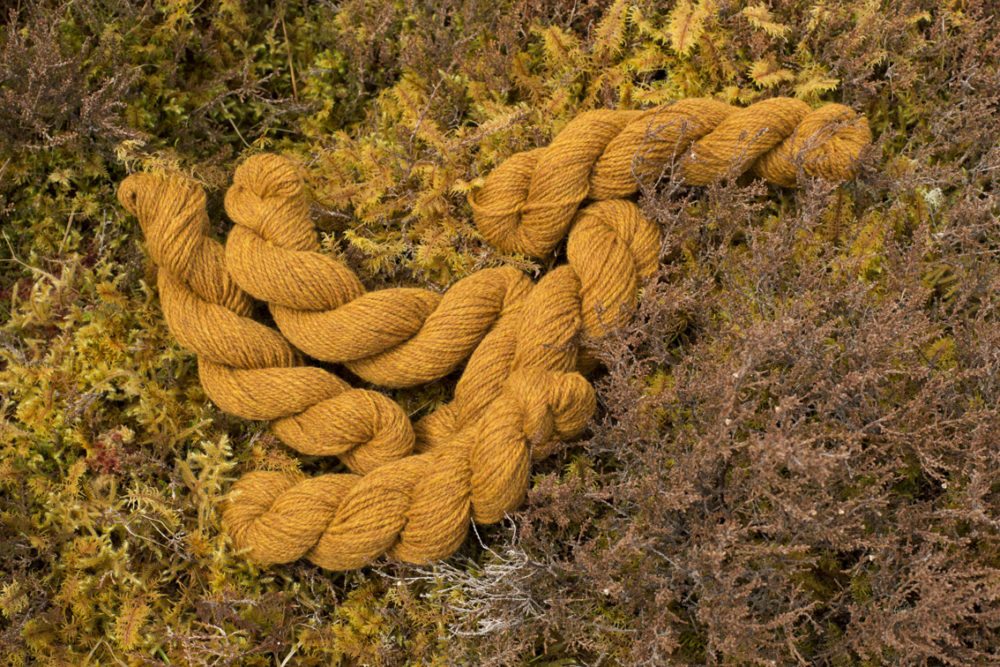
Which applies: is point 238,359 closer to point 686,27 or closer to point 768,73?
point 686,27

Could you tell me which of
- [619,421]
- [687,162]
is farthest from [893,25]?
[619,421]

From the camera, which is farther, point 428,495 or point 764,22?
point 764,22

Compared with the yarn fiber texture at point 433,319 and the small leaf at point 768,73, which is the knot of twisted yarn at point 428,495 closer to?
the yarn fiber texture at point 433,319

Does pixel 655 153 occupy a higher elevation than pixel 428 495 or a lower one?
higher

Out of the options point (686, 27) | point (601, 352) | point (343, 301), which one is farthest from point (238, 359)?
point (686, 27)

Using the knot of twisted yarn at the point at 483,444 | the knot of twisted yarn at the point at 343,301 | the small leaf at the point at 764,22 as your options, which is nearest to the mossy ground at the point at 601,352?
the small leaf at the point at 764,22

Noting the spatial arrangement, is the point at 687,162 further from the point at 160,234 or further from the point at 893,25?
the point at 160,234

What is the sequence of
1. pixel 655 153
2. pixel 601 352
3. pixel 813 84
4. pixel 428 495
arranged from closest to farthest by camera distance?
1. pixel 428 495
2. pixel 601 352
3. pixel 655 153
4. pixel 813 84
